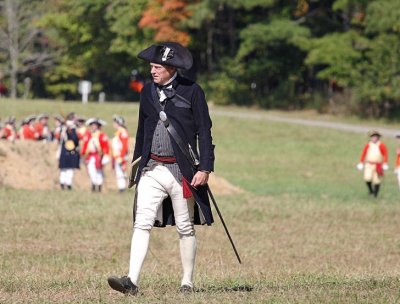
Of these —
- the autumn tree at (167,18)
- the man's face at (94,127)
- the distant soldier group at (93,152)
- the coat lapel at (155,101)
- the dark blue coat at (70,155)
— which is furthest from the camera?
the autumn tree at (167,18)

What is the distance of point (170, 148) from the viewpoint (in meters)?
9.16

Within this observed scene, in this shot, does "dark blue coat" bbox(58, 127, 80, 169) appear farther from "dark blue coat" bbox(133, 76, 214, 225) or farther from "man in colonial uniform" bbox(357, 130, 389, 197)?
"dark blue coat" bbox(133, 76, 214, 225)

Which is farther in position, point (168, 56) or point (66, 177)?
point (66, 177)

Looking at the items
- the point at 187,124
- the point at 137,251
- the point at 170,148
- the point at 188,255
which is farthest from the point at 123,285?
the point at 187,124

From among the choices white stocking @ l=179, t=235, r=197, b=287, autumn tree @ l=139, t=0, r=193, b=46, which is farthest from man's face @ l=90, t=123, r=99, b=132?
autumn tree @ l=139, t=0, r=193, b=46

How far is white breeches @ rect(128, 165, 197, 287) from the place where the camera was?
29.9ft

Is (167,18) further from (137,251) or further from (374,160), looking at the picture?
(137,251)

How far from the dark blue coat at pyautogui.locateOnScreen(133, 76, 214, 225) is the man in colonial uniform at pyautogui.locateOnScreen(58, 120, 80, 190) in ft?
59.7

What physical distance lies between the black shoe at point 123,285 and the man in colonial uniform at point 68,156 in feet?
60.7

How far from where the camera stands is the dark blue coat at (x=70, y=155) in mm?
27266

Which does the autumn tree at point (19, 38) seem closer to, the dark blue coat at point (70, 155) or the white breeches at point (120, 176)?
the dark blue coat at point (70, 155)

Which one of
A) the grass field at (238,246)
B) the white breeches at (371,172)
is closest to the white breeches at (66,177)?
the grass field at (238,246)

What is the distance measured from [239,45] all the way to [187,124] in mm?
52896

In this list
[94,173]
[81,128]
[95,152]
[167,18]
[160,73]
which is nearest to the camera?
[160,73]
